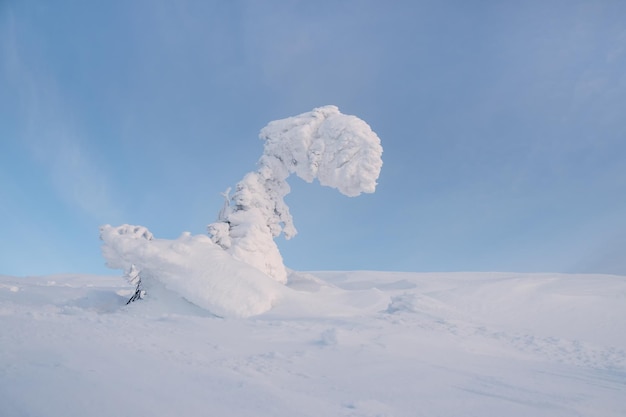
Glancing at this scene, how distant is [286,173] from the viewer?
602 inches

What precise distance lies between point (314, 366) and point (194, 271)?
6.67 metres

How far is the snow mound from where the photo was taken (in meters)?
9.48

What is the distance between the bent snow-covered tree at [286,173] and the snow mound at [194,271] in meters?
2.68

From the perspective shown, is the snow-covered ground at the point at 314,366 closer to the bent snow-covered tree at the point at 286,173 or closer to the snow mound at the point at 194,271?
the snow mound at the point at 194,271

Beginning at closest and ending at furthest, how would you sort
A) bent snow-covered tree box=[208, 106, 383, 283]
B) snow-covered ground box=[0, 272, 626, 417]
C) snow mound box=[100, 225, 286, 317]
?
1. snow-covered ground box=[0, 272, 626, 417]
2. snow mound box=[100, 225, 286, 317]
3. bent snow-covered tree box=[208, 106, 383, 283]

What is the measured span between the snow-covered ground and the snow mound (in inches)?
102

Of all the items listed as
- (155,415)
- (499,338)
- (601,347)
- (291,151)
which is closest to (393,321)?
(499,338)

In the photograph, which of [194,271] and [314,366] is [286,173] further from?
[314,366]

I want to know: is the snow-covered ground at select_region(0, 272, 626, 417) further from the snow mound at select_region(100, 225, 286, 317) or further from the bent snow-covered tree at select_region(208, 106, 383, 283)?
the bent snow-covered tree at select_region(208, 106, 383, 283)

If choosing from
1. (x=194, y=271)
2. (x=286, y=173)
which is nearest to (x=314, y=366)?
(x=194, y=271)

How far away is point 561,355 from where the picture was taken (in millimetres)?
5242

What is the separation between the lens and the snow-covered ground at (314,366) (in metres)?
2.89

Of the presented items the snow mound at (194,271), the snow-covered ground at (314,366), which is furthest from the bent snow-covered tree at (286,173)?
the snow-covered ground at (314,366)

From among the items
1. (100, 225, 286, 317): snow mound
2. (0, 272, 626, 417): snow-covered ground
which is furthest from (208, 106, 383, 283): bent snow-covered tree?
(0, 272, 626, 417): snow-covered ground
